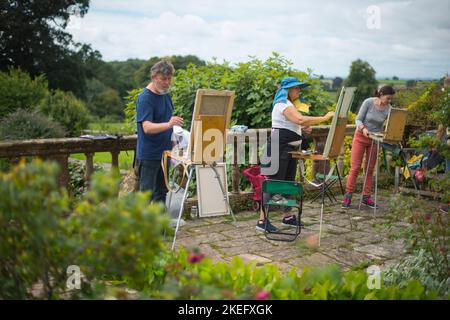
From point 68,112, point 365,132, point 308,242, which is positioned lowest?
point 308,242

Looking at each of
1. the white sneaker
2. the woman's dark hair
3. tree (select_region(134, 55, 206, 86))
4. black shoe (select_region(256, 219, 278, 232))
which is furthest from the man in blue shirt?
tree (select_region(134, 55, 206, 86))

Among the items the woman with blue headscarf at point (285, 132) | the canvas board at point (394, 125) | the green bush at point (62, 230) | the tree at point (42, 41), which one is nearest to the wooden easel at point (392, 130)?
the canvas board at point (394, 125)

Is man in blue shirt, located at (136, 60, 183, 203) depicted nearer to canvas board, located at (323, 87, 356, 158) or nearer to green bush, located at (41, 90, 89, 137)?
canvas board, located at (323, 87, 356, 158)

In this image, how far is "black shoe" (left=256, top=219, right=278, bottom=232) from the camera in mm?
6120

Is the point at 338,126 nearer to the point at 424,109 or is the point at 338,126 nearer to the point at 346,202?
the point at 346,202

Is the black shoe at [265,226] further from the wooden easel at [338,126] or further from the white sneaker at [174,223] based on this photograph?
the white sneaker at [174,223]

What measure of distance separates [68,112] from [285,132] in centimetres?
1523

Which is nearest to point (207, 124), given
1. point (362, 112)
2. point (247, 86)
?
point (362, 112)

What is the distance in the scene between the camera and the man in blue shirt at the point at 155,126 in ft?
17.9

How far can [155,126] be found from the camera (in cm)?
540

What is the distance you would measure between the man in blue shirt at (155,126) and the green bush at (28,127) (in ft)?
22.1

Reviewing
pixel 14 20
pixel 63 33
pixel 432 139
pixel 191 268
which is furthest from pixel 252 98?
pixel 63 33

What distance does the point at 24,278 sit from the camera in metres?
2.57
